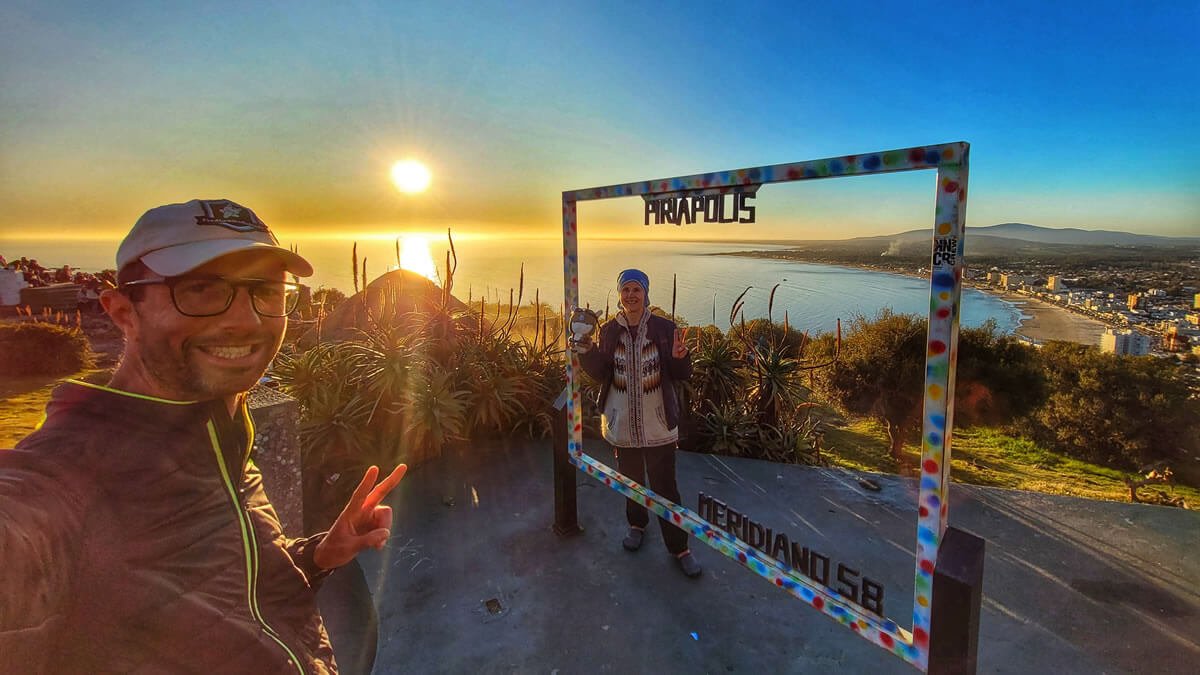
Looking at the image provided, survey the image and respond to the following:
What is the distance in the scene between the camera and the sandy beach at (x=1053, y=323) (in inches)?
706

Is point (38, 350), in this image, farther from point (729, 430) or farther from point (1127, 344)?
point (1127, 344)

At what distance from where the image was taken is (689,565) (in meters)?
3.38

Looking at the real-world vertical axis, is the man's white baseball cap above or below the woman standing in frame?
above

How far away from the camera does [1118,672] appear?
2.59 m

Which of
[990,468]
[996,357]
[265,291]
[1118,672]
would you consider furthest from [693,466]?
[990,468]

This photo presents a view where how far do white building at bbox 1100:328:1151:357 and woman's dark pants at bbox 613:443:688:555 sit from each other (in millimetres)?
19411

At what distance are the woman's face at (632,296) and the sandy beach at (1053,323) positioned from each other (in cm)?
1796

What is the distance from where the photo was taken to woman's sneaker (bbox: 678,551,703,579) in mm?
3354

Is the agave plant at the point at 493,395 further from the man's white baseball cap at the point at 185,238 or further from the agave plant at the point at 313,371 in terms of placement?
the man's white baseball cap at the point at 185,238

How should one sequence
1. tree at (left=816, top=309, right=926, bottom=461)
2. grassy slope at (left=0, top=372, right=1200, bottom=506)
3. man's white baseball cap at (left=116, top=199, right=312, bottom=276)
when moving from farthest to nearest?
tree at (left=816, top=309, right=926, bottom=461)
grassy slope at (left=0, top=372, right=1200, bottom=506)
man's white baseball cap at (left=116, top=199, right=312, bottom=276)

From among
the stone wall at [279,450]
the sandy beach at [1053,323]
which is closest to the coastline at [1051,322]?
the sandy beach at [1053,323]

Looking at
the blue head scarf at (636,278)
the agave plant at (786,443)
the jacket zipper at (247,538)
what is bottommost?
the agave plant at (786,443)

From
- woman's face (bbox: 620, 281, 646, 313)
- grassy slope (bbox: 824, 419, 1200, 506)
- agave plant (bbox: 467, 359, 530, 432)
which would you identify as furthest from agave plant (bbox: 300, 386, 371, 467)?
grassy slope (bbox: 824, 419, 1200, 506)

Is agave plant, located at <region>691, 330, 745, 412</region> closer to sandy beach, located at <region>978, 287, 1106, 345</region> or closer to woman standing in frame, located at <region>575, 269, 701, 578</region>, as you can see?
woman standing in frame, located at <region>575, 269, 701, 578</region>
